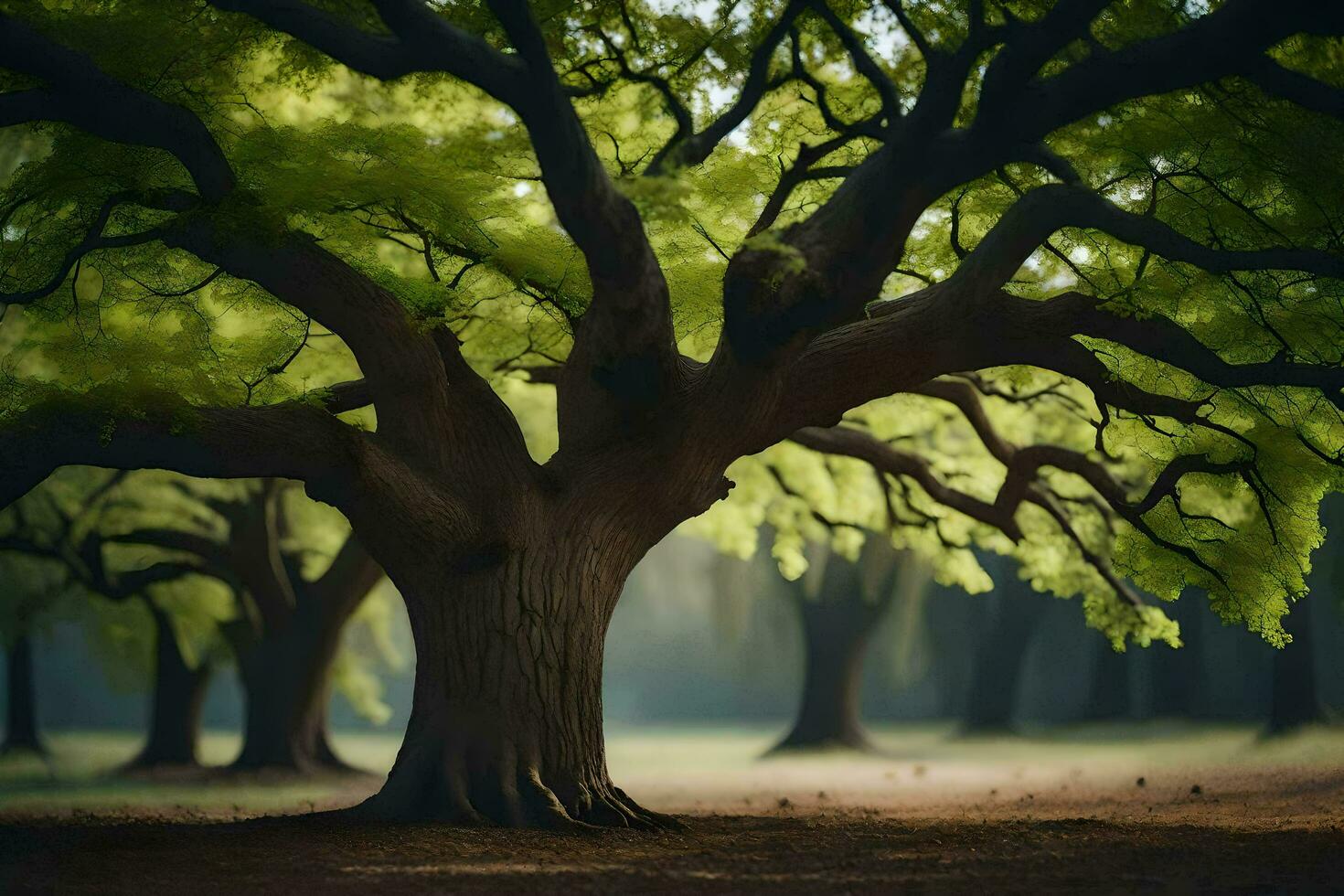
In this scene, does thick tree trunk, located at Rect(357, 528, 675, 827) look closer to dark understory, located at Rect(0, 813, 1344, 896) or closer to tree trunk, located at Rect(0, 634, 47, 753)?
dark understory, located at Rect(0, 813, 1344, 896)

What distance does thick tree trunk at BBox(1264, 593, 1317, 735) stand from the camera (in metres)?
17.6

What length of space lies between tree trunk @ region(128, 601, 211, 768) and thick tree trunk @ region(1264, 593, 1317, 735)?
627 inches

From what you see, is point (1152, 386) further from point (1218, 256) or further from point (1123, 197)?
point (1218, 256)

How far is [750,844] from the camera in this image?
7.20 m

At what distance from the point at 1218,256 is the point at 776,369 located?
2637 millimetres

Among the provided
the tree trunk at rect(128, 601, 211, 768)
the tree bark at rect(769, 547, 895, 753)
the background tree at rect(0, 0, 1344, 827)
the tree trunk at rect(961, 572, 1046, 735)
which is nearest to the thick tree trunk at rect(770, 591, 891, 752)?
the tree bark at rect(769, 547, 895, 753)

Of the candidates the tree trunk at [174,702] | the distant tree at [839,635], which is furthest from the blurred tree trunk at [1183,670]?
the tree trunk at [174,702]

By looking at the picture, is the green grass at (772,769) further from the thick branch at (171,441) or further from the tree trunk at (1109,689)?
the thick branch at (171,441)

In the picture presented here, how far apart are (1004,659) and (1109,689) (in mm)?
2600

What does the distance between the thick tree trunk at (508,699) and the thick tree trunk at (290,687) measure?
7.95 metres

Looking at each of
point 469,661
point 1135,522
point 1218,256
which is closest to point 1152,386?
point 1135,522

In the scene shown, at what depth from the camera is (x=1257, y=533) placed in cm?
955

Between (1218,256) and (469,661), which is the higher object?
(1218,256)

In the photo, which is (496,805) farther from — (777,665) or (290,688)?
(777,665)
